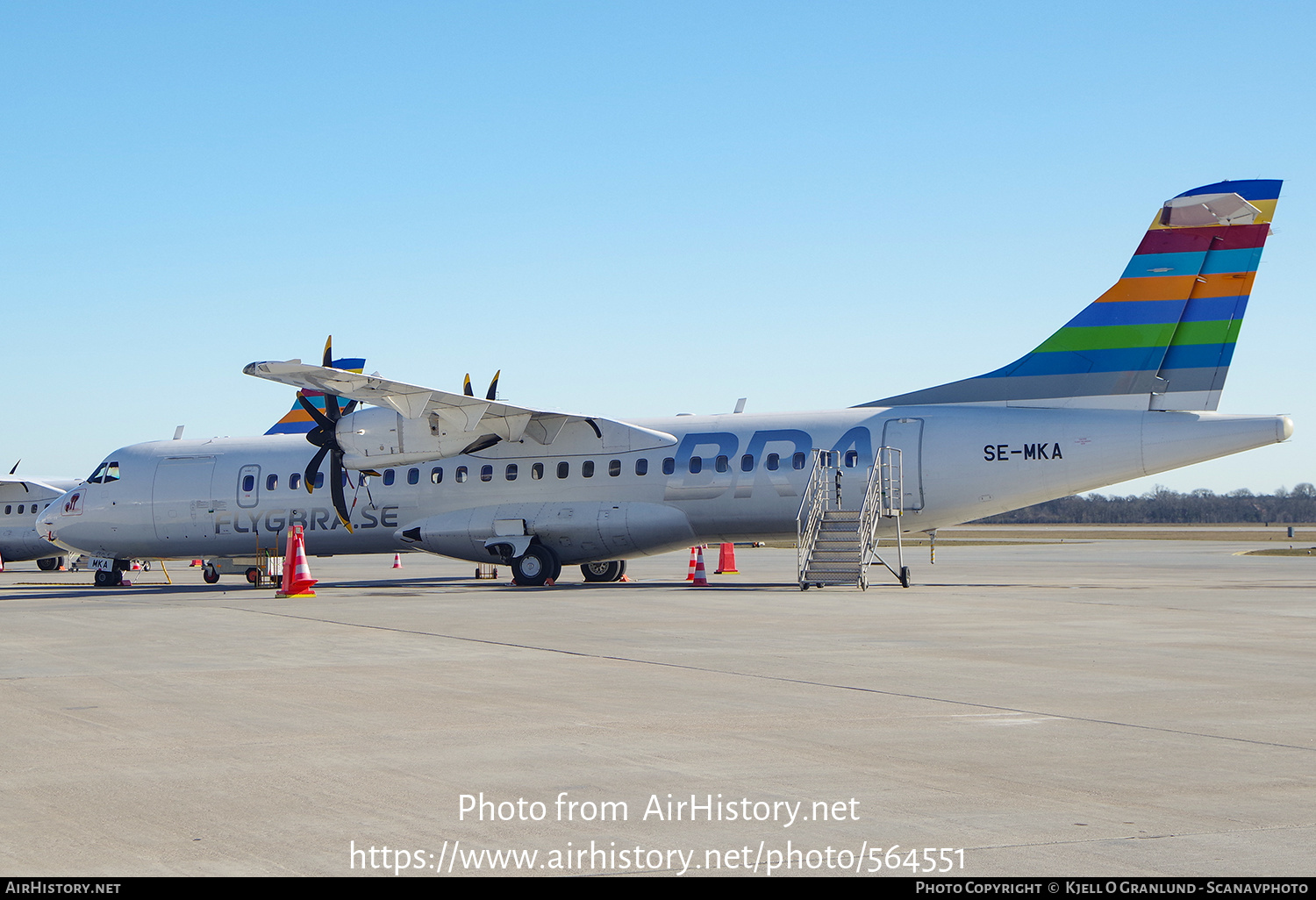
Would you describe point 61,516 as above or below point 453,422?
below

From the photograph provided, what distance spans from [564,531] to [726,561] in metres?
9.41

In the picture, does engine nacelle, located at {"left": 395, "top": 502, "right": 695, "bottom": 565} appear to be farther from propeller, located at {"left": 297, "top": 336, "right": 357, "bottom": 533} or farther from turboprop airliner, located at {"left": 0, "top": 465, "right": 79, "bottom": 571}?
turboprop airliner, located at {"left": 0, "top": 465, "right": 79, "bottom": 571}

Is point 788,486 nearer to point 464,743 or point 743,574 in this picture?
point 743,574

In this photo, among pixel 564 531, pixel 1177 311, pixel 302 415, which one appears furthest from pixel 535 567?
pixel 302 415

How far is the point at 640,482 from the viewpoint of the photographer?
25562 mm

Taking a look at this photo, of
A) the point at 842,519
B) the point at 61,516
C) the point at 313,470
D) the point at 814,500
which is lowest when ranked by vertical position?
the point at 842,519

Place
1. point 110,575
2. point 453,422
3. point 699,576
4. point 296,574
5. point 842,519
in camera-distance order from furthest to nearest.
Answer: point 110,575 < point 699,576 < point 453,422 < point 842,519 < point 296,574

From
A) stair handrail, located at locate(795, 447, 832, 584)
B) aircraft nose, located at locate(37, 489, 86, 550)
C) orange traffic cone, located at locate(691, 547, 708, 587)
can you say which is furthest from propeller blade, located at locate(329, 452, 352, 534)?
stair handrail, located at locate(795, 447, 832, 584)

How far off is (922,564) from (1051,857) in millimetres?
33809

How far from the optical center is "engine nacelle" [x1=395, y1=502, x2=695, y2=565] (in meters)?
25.4

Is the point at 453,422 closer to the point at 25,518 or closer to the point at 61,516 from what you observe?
the point at 61,516
